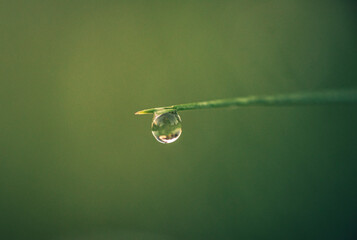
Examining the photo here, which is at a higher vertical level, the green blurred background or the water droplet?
the green blurred background

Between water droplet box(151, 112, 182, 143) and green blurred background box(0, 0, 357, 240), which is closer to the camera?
water droplet box(151, 112, 182, 143)

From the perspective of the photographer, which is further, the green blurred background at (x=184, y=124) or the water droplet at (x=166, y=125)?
the green blurred background at (x=184, y=124)

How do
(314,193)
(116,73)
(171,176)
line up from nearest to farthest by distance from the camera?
(314,193)
(171,176)
(116,73)

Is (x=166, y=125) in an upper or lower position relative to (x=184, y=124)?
lower

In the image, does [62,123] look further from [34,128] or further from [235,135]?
[235,135]

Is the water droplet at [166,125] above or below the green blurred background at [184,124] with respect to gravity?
below

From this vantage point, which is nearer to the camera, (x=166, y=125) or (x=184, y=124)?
(x=166, y=125)

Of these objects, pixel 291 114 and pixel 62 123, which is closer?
pixel 291 114

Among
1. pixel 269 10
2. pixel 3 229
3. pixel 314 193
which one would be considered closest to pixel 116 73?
pixel 269 10
